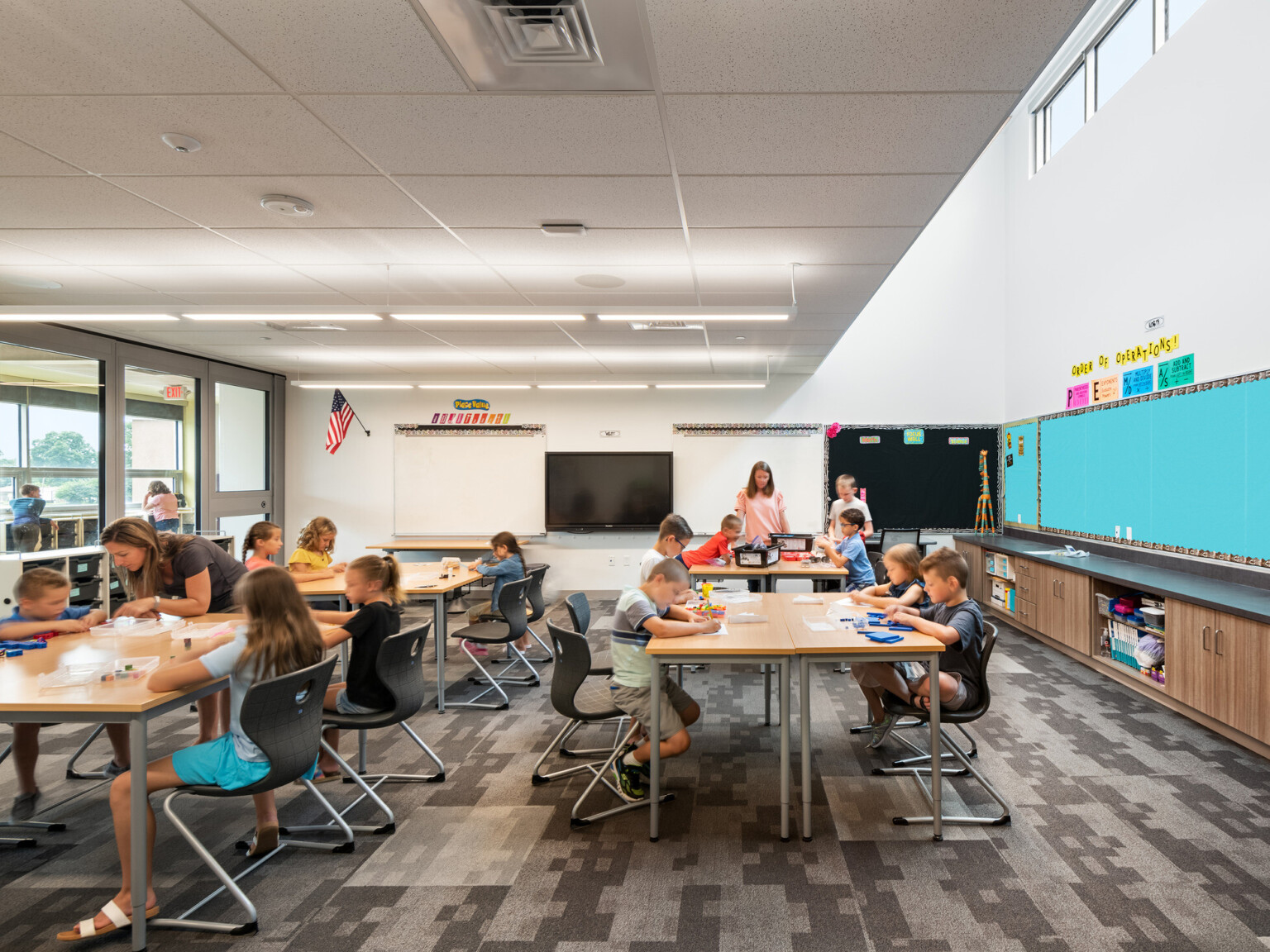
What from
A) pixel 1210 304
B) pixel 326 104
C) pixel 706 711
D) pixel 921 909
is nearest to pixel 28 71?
pixel 326 104

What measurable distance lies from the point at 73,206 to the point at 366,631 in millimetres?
2498

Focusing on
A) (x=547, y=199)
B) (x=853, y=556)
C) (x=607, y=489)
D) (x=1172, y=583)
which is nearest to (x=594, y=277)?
(x=547, y=199)

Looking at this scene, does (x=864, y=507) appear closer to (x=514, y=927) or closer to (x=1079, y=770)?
(x=1079, y=770)

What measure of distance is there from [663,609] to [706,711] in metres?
1.50

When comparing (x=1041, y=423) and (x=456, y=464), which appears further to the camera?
(x=456, y=464)

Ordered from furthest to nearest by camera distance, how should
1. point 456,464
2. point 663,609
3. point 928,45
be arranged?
point 456,464, point 663,609, point 928,45

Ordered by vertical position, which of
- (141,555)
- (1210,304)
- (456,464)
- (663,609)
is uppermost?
(1210,304)

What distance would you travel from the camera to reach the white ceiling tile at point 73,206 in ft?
10.5

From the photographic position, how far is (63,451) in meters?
6.17

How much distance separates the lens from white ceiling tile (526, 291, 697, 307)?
5184 millimetres

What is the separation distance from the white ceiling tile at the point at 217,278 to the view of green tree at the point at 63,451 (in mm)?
2081

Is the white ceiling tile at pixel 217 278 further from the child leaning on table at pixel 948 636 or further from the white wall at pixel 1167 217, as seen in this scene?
the white wall at pixel 1167 217

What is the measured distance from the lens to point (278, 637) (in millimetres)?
2605

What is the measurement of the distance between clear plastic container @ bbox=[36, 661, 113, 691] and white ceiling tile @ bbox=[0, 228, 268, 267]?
2.27 meters
